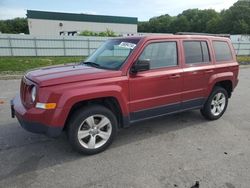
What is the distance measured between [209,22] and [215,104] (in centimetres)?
8316

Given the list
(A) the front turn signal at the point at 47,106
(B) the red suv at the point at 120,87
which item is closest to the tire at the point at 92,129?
(B) the red suv at the point at 120,87

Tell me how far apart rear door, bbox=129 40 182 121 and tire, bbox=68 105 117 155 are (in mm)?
462

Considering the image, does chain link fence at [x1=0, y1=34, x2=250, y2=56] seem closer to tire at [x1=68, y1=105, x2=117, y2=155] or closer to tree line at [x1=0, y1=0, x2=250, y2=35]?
tire at [x1=68, y1=105, x2=117, y2=155]

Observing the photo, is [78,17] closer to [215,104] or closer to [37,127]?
[215,104]

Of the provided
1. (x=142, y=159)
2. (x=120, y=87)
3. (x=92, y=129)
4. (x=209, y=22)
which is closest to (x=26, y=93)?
(x=92, y=129)

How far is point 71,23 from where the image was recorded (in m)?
46.1

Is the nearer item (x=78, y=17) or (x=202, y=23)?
(x=78, y=17)

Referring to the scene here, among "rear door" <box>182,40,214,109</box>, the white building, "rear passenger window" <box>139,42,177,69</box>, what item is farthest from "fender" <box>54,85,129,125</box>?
the white building

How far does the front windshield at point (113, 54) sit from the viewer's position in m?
3.95

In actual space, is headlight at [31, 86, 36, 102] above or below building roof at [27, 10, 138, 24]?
below

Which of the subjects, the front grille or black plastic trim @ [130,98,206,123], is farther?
black plastic trim @ [130,98,206,123]

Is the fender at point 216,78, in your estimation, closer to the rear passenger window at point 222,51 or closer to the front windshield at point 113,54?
the rear passenger window at point 222,51

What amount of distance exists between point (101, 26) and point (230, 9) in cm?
4483

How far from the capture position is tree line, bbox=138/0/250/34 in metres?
66.6
